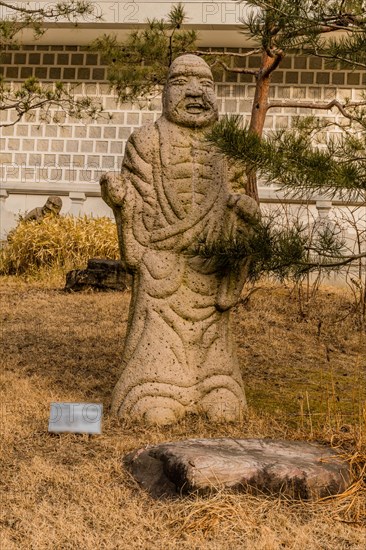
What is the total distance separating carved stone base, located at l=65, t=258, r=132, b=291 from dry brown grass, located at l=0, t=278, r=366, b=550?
4.38ft

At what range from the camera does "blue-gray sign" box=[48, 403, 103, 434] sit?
446 centimetres

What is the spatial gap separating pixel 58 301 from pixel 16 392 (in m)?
3.77

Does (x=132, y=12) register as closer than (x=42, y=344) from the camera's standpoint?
No

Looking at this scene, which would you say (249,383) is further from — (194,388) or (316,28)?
(316,28)

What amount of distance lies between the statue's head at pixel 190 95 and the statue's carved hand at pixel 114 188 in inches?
18.8

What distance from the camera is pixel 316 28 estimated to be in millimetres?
4492

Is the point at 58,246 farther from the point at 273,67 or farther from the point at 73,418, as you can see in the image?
the point at 73,418

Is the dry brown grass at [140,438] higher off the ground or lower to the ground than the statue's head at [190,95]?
lower

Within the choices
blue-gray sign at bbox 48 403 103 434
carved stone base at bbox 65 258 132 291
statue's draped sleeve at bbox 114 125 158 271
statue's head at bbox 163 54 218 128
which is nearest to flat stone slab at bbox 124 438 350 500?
blue-gray sign at bbox 48 403 103 434

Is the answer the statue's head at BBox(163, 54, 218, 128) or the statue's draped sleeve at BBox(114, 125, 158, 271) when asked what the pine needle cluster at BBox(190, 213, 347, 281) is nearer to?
the statue's draped sleeve at BBox(114, 125, 158, 271)

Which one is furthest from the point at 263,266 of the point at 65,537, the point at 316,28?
the point at 65,537

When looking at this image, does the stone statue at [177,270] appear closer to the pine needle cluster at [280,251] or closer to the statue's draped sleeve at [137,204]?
the statue's draped sleeve at [137,204]

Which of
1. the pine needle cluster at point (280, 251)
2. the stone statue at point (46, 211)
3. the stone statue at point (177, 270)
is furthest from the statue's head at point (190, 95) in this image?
the stone statue at point (46, 211)

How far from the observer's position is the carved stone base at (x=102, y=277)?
9.64m
